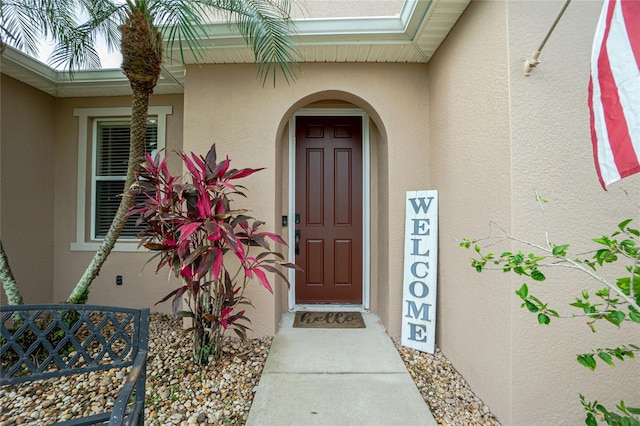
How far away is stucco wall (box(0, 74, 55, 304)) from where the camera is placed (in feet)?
11.3

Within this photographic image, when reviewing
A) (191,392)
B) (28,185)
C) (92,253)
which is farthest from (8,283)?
(191,392)

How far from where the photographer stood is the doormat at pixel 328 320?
3195 millimetres

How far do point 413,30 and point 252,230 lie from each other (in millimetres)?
2196

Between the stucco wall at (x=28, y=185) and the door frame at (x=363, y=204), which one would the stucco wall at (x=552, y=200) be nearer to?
the door frame at (x=363, y=204)

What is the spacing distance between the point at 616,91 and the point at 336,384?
90.0 inches

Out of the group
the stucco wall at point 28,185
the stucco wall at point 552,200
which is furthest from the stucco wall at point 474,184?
the stucco wall at point 28,185

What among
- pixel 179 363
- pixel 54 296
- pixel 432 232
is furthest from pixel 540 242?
pixel 54 296

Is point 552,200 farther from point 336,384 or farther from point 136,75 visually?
point 136,75

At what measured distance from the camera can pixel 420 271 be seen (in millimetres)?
2773

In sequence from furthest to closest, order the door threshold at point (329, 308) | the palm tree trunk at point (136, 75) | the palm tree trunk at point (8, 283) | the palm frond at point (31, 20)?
the door threshold at point (329, 308), the palm tree trunk at point (8, 283), the palm frond at point (31, 20), the palm tree trunk at point (136, 75)

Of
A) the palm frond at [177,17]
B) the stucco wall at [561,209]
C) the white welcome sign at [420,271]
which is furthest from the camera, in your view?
the white welcome sign at [420,271]

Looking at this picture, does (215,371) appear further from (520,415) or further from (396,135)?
(396,135)

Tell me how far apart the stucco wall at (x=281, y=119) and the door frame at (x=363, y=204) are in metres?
0.67

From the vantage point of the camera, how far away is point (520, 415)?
178 centimetres
